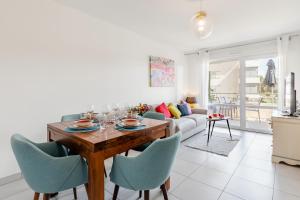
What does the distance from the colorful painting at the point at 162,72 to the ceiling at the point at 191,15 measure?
2.16ft

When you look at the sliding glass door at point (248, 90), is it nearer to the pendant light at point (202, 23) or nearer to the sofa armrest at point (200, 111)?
the sofa armrest at point (200, 111)

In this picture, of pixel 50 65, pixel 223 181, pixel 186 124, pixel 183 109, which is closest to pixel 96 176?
pixel 223 181

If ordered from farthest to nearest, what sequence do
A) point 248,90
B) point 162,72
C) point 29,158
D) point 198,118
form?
point 248,90 → point 162,72 → point 198,118 → point 29,158

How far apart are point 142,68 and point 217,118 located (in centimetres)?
213

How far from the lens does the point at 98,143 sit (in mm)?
1198

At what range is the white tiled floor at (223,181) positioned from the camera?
1847 millimetres

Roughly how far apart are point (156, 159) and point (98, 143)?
0.47m

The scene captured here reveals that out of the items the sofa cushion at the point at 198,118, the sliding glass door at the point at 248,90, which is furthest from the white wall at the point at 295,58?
the sofa cushion at the point at 198,118

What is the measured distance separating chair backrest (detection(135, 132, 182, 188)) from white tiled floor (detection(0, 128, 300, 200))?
66 cm

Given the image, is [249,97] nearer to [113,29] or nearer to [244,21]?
[244,21]

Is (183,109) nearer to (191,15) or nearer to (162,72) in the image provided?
(162,72)

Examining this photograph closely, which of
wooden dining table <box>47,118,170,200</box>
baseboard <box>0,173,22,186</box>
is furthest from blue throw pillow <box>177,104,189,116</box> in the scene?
baseboard <box>0,173,22,186</box>

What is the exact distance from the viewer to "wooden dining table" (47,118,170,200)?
1196mm

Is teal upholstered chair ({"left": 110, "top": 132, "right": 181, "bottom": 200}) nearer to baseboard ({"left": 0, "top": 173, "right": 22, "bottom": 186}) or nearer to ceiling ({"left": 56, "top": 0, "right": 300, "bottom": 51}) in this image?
baseboard ({"left": 0, "top": 173, "right": 22, "bottom": 186})
